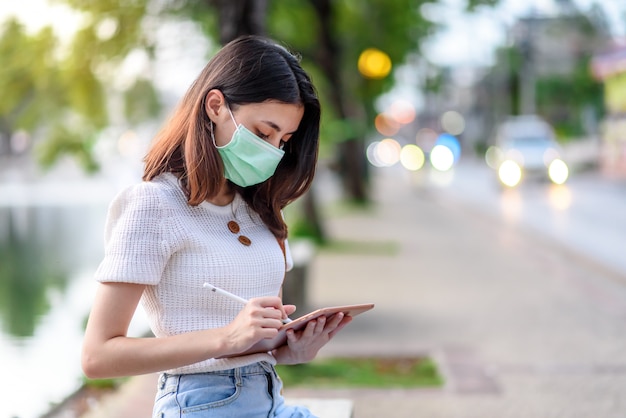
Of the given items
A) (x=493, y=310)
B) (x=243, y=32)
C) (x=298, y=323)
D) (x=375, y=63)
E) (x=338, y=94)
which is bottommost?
(x=493, y=310)

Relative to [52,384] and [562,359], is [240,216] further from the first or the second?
[562,359]

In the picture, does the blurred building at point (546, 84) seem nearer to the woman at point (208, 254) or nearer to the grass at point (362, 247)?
the grass at point (362, 247)

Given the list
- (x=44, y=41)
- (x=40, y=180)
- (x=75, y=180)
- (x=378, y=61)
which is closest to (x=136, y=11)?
(x=44, y=41)

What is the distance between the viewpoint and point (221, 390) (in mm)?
2576

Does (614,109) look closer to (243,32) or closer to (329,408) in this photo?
(243,32)

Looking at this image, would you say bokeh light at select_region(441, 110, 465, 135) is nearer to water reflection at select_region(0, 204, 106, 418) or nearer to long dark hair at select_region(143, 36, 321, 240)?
water reflection at select_region(0, 204, 106, 418)

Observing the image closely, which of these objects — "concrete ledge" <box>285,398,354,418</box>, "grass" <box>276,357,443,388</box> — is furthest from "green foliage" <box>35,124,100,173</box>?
"concrete ledge" <box>285,398,354,418</box>

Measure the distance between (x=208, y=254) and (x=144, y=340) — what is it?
0.31 m

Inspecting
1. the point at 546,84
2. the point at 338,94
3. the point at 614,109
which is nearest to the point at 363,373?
the point at 338,94

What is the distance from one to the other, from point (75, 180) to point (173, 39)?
19.5m

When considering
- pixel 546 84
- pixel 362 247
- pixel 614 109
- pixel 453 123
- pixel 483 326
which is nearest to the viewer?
pixel 483 326

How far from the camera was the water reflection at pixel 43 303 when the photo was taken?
6.29 meters

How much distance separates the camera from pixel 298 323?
2.52 m

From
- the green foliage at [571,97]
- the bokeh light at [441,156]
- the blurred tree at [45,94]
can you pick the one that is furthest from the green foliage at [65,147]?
the green foliage at [571,97]
